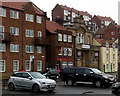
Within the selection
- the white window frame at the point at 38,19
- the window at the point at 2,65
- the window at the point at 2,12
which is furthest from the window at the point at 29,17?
the window at the point at 2,65

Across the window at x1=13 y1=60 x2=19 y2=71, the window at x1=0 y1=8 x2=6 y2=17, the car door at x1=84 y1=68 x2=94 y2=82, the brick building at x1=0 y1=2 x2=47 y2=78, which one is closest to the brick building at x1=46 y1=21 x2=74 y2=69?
the brick building at x1=0 y1=2 x2=47 y2=78

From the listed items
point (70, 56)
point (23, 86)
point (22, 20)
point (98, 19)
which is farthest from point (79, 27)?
point (98, 19)

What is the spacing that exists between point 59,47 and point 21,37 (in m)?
10.0

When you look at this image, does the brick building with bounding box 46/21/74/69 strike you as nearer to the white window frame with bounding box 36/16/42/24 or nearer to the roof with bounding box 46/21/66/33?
the roof with bounding box 46/21/66/33

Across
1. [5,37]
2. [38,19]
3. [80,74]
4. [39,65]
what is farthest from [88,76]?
[38,19]

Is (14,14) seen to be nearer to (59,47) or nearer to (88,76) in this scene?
(59,47)

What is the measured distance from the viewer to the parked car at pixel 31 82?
65.2ft

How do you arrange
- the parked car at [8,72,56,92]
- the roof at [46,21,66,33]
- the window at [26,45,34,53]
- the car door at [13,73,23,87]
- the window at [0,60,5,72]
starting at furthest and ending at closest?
the roof at [46,21,66,33] < the window at [26,45,34,53] < the window at [0,60,5,72] < the car door at [13,73,23,87] < the parked car at [8,72,56,92]

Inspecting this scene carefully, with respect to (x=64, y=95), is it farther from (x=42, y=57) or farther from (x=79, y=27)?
(x=79, y=27)

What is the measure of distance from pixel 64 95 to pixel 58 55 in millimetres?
34147

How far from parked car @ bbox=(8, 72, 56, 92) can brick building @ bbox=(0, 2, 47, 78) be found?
2092 cm

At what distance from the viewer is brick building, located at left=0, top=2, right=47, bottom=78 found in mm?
42781

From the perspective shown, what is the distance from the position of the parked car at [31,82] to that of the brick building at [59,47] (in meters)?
30.5

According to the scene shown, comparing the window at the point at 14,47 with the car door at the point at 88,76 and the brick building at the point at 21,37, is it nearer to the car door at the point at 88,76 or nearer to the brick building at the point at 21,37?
the brick building at the point at 21,37
